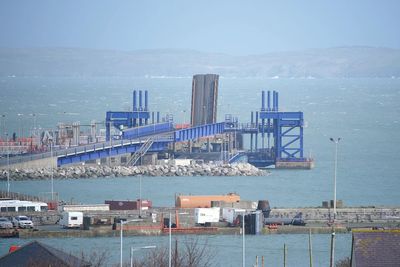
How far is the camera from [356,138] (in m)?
70.9

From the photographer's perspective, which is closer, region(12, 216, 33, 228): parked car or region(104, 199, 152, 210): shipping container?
region(12, 216, 33, 228): parked car

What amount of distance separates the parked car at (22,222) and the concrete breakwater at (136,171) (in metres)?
13.5

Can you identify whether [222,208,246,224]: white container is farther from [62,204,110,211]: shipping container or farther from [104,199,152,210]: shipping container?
[62,204,110,211]: shipping container

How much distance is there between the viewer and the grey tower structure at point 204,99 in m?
59.8

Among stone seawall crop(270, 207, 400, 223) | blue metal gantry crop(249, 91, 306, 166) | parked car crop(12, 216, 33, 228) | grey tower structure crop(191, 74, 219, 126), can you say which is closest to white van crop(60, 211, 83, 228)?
parked car crop(12, 216, 33, 228)

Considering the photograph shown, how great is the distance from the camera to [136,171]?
5056 cm

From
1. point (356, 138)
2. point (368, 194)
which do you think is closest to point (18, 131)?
point (356, 138)

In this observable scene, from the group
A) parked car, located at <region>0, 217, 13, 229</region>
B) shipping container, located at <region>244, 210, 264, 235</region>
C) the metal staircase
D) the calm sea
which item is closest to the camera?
parked car, located at <region>0, 217, 13, 229</region>

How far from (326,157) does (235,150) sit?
3.84 m

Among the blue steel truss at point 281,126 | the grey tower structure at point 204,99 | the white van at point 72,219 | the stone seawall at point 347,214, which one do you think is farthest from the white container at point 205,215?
the grey tower structure at point 204,99

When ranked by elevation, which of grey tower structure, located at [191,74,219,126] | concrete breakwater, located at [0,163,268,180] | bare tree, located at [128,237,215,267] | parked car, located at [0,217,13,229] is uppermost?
grey tower structure, located at [191,74,219,126]

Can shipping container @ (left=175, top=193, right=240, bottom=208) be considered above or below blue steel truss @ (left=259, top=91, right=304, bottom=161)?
below

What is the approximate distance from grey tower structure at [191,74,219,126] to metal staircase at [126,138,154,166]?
5.33 m

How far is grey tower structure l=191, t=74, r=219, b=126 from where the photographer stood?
196 ft
